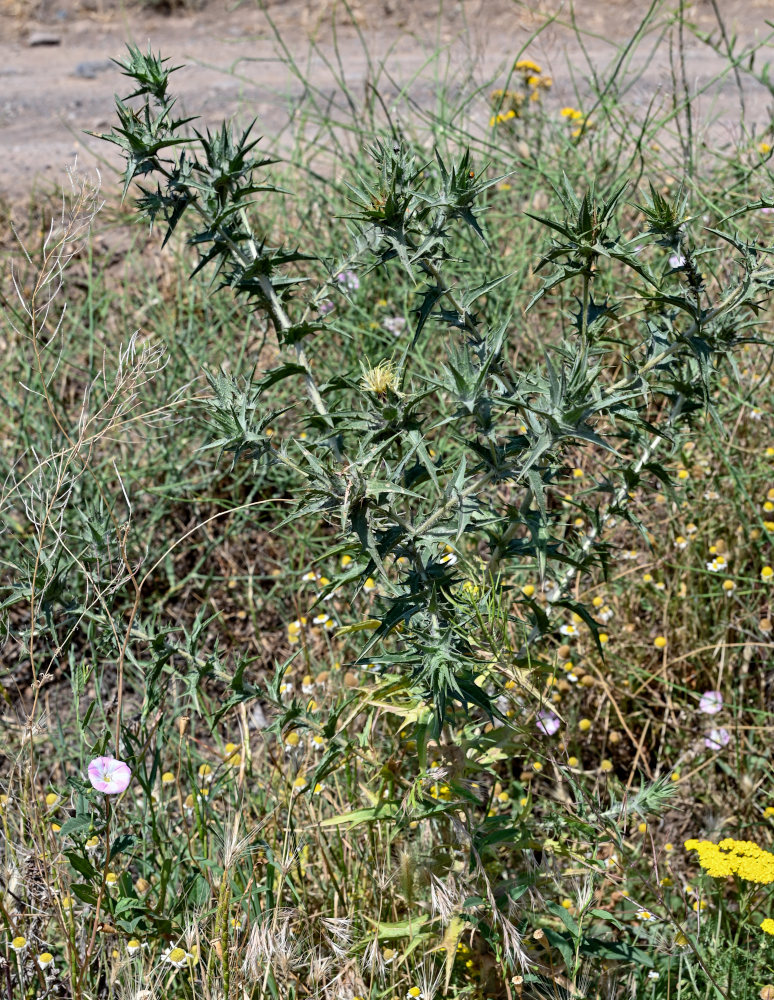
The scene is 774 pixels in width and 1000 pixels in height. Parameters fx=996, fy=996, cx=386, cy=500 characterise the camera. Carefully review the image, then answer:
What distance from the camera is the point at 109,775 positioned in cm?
201

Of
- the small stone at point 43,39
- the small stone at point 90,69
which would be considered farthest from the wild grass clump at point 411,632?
the small stone at point 43,39

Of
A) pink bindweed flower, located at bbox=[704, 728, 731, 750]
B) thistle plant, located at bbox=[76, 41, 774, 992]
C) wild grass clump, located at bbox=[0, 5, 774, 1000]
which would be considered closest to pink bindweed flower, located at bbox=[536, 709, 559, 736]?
wild grass clump, located at bbox=[0, 5, 774, 1000]

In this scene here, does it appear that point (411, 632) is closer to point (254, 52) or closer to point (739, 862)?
point (739, 862)

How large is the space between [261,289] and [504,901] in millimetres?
1305

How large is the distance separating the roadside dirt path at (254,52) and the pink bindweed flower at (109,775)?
3796mm

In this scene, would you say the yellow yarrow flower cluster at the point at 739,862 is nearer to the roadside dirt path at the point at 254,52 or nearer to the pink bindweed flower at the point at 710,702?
the pink bindweed flower at the point at 710,702

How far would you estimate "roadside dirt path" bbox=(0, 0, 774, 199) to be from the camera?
6.01 m

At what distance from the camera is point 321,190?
425 cm

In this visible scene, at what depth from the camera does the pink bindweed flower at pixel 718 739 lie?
8.76 ft

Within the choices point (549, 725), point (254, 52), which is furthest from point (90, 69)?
point (549, 725)

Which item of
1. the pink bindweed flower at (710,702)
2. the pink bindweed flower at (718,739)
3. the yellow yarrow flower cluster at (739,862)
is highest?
the yellow yarrow flower cluster at (739,862)

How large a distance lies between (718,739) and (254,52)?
6945 millimetres

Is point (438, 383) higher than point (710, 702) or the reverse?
higher

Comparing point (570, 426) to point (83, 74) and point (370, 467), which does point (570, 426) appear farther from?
point (83, 74)
